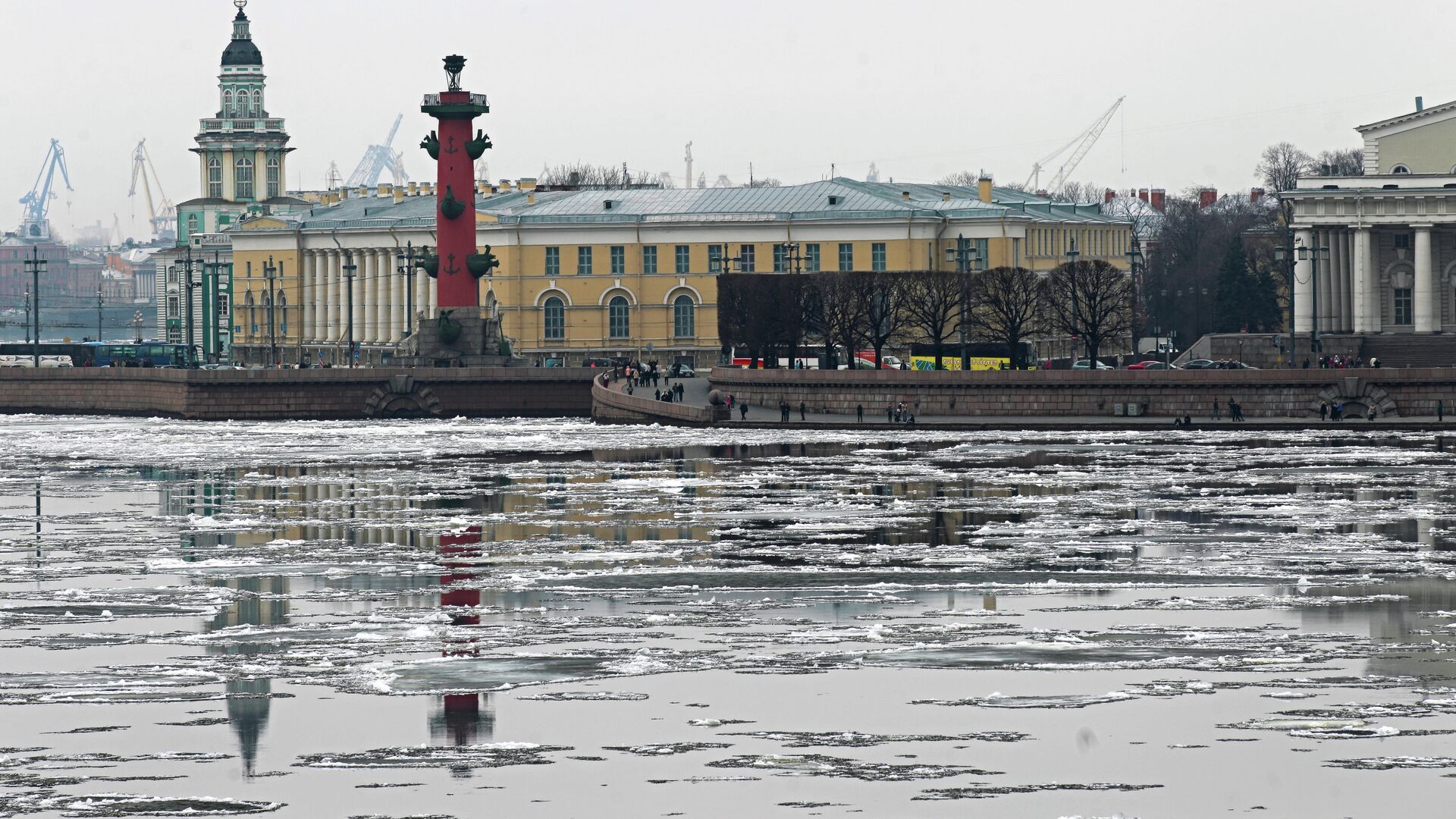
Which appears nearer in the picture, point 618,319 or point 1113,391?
point 1113,391

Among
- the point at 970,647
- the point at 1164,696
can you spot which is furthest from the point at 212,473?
the point at 1164,696

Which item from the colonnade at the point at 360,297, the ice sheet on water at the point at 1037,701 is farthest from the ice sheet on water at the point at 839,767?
the colonnade at the point at 360,297

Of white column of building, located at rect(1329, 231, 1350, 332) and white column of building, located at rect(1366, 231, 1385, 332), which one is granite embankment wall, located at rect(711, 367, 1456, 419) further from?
white column of building, located at rect(1329, 231, 1350, 332)

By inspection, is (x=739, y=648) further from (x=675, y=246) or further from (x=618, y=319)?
(x=618, y=319)

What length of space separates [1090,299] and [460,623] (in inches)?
1885

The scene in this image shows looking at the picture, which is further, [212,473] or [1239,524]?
[212,473]

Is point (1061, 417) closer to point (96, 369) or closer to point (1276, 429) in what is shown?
point (1276, 429)

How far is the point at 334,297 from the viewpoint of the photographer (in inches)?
4161

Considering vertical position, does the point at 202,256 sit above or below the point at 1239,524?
above

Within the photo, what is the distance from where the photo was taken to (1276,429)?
57.1 m

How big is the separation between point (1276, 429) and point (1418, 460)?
33.2 ft

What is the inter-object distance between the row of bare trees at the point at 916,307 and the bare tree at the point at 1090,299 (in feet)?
0.11

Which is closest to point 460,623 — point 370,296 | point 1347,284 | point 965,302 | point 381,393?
point 965,302

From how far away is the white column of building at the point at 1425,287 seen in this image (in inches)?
2931
